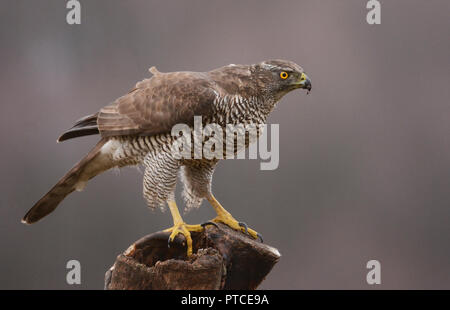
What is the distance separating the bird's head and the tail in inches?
34.2

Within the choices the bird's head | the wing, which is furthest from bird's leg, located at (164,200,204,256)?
the bird's head

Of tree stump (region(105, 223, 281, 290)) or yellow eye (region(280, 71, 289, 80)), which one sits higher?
yellow eye (region(280, 71, 289, 80))

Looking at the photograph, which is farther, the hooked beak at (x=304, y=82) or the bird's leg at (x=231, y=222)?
the bird's leg at (x=231, y=222)

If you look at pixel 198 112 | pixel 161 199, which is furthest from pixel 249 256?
pixel 198 112

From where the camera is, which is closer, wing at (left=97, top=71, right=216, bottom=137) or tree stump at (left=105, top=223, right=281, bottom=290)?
tree stump at (left=105, top=223, right=281, bottom=290)

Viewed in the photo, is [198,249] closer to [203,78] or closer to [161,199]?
[161,199]

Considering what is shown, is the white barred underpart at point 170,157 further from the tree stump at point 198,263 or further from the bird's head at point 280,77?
the tree stump at point 198,263

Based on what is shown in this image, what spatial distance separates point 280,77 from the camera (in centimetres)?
225

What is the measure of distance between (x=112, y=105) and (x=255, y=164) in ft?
3.74

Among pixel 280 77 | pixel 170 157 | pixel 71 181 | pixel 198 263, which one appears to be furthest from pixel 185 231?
pixel 280 77

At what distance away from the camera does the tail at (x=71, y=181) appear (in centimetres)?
250

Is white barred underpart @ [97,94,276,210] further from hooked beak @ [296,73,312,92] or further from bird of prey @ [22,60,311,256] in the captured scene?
hooked beak @ [296,73,312,92]

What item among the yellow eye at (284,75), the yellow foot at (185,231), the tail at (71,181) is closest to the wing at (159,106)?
the tail at (71,181)

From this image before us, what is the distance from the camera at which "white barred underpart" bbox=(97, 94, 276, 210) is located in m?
2.27
